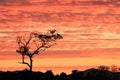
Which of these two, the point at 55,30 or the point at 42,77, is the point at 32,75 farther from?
the point at 55,30

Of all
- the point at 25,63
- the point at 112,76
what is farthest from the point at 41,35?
the point at 112,76

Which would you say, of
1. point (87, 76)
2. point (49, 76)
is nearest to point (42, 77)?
point (49, 76)

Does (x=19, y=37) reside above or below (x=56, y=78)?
above

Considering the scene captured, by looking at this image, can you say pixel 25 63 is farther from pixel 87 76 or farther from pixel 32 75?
pixel 87 76

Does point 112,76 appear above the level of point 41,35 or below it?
Answer: below

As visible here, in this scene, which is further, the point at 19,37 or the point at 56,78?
the point at 19,37

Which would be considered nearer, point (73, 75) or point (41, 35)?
point (73, 75)

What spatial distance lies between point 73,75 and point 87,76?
4.19m

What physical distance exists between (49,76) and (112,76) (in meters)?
15.8

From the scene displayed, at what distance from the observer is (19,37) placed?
135 meters

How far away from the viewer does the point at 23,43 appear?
132500mm

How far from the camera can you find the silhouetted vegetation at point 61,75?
4946 inches

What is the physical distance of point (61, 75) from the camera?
130 meters

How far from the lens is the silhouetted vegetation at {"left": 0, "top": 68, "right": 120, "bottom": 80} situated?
126m
